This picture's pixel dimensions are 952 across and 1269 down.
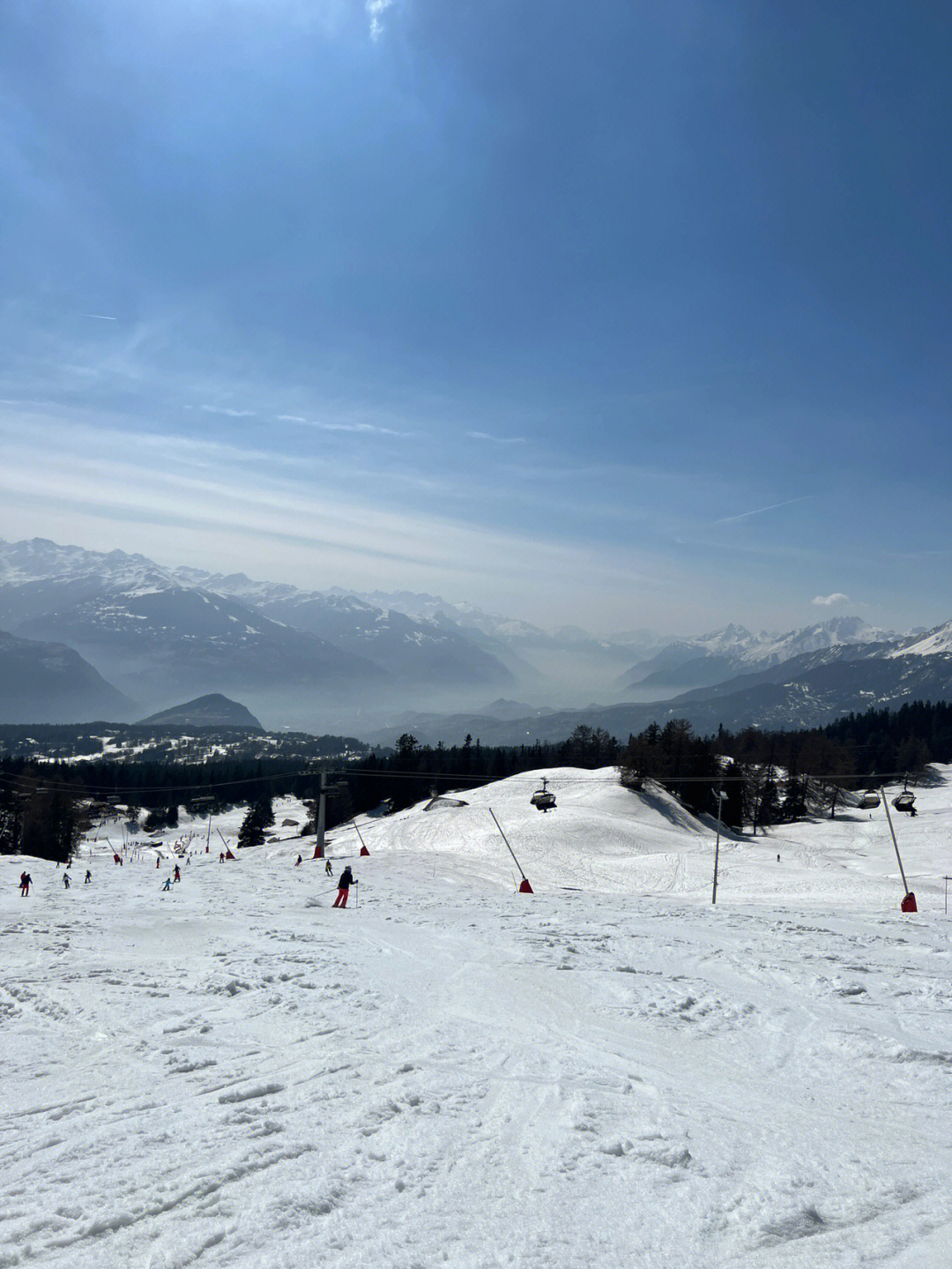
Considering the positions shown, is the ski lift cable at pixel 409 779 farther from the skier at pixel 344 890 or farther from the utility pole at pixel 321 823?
the skier at pixel 344 890

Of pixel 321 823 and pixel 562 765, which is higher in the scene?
pixel 321 823

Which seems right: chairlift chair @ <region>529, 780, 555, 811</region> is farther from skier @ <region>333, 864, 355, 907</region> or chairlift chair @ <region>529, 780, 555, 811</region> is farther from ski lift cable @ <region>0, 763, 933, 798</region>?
skier @ <region>333, 864, 355, 907</region>

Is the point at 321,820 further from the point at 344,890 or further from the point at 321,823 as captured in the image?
the point at 344,890

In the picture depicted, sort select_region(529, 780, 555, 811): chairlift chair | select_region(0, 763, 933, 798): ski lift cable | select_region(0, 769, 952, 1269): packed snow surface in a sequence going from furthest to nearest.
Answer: select_region(0, 763, 933, 798): ski lift cable < select_region(529, 780, 555, 811): chairlift chair < select_region(0, 769, 952, 1269): packed snow surface

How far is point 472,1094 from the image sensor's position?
7754 mm

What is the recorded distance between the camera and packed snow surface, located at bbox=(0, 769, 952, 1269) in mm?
5086

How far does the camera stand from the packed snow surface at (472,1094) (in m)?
5.09

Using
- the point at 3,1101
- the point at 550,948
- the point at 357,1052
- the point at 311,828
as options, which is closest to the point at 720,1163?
the point at 357,1052

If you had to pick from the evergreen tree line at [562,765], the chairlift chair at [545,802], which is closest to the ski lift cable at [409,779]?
the evergreen tree line at [562,765]

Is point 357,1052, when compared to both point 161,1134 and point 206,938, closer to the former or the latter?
point 161,1134

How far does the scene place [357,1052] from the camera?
8930 mm

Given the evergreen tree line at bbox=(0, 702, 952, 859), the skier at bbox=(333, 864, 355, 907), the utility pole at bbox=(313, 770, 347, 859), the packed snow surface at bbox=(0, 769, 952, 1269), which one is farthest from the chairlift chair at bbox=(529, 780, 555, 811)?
the packed snow surface at bbox=(0, 769, 952, 1269)

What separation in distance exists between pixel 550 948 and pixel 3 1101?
11874 mm

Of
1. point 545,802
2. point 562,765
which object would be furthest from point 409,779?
point 545,802
